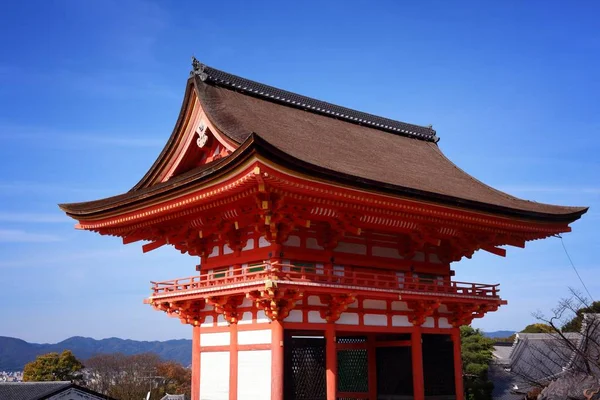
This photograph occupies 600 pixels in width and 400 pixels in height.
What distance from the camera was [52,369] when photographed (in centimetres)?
4841

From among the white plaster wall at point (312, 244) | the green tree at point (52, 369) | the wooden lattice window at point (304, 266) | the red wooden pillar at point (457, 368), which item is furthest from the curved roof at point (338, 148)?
the green tree at point (52, 369)

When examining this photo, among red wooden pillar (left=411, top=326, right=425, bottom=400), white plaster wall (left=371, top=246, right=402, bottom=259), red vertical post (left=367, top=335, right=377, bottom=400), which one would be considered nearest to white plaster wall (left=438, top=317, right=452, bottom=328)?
red wooden pillar (left=411, top=326, right=425, bottom=400)

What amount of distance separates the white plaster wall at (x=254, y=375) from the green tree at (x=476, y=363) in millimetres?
21357

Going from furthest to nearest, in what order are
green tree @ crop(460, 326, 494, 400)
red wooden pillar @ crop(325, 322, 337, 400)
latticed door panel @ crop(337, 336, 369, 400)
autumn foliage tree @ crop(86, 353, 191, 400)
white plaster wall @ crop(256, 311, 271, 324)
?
autumn foliage tree @ crop(86, 353, 191, 400) < green tree @ crop(460, 326, 494, 400) < latticed door panel @ crop(337, 336, 369, 400) < white plaster wall @ crop(256, 311, 271, 324) < red wooden pillar @ crop(325, 322, 337, 400)

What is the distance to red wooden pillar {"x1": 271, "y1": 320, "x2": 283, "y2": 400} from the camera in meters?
11.3

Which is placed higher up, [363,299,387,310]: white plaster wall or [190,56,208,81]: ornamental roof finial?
[190,56,208,81]: ornamental roof finial

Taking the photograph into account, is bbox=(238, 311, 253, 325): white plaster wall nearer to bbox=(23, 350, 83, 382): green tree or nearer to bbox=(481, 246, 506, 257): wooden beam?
bbox=(481, 246, 506, 257): wooden beam

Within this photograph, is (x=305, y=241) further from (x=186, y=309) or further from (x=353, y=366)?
(x=353, y=366)

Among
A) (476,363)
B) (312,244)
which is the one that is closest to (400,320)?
(312,244)

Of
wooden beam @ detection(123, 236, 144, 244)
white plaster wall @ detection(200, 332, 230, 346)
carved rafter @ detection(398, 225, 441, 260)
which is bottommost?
white plaster wall @ detection(200, 332, 230, 346)

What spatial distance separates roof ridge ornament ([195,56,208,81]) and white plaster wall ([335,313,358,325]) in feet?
22.8

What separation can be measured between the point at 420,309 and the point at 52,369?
43765mm

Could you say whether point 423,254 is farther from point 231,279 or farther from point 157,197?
point 157,197

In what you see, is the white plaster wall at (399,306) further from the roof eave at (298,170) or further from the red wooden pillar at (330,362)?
the roof eave at (298,170)
